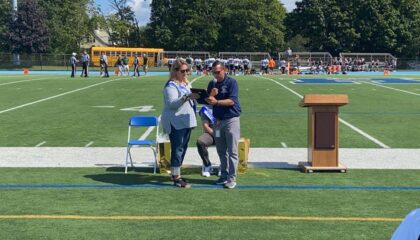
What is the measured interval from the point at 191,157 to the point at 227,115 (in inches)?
97.8

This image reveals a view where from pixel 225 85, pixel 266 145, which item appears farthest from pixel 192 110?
pixel 266 145

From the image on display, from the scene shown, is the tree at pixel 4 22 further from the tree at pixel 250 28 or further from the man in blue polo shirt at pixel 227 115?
the man in blue polo shirt at pixel 227 115

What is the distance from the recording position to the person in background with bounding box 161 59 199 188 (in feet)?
24.7

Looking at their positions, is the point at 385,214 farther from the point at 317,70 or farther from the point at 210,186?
the point at 317,70

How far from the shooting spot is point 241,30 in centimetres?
7769

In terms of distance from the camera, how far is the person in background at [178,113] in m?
7.53

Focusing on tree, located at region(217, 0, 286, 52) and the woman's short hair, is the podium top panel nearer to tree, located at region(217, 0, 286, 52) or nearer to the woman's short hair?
the woman's short hair

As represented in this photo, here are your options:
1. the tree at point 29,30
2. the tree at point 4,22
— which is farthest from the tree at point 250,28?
the tree at point 4,22

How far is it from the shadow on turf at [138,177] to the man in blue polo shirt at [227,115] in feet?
1.61

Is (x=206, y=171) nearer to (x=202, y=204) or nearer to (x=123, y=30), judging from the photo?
(x=202, y=204)

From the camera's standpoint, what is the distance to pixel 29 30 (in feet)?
237

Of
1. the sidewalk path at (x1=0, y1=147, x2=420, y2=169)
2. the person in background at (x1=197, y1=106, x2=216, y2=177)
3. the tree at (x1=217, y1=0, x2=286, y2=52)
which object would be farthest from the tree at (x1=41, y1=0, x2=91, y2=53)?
the person in background at (x1=197, y1=106, x2=216, y2=177)

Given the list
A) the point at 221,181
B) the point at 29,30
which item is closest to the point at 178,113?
the point at 221,181

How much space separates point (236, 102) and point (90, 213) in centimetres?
238
